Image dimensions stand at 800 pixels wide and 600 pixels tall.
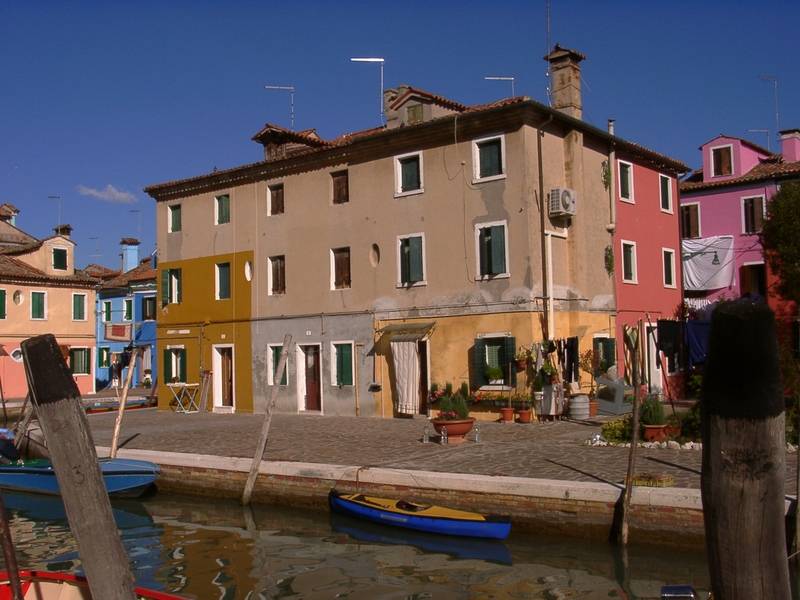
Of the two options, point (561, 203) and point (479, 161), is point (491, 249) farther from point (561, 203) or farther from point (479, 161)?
point (479, 161)

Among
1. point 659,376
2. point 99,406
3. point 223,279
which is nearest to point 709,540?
point 659,376

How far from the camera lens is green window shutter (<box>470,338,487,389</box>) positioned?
2195cm

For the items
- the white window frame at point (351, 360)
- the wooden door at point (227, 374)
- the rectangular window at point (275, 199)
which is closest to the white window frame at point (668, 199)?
the white window frame at point (351, 360)

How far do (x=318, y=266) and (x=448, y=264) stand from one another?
510 cm

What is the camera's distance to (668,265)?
2817 cm

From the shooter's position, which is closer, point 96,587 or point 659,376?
point 96,587

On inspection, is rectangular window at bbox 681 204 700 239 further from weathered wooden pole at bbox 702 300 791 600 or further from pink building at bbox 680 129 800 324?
weathered wooden pole at bbox 702 300 791 600

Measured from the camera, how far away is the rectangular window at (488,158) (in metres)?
22.3

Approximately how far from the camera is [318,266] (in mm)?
26344

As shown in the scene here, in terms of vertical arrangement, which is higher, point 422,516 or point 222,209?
point 222,209

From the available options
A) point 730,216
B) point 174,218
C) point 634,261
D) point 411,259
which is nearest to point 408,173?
point 411,259

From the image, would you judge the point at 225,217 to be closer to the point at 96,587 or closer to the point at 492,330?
the point at 492,330

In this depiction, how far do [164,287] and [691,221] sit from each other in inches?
863

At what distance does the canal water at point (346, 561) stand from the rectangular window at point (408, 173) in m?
12.1
